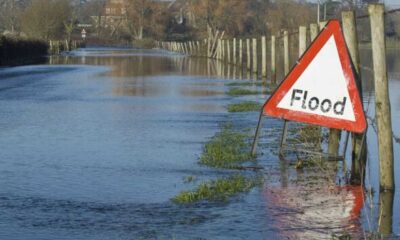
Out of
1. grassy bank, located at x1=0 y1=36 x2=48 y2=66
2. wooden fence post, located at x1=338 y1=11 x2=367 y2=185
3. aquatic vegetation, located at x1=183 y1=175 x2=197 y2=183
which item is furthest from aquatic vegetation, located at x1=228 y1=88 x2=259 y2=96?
grassy bank, located at x1=0 y1=36 x2=48 y2=66

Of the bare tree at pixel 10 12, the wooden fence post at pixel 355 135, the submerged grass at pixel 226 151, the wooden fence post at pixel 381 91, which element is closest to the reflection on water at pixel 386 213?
the wooden fence post at pixel 381 91

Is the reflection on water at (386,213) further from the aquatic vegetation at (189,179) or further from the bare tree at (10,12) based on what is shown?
the bare tree at (10,12)

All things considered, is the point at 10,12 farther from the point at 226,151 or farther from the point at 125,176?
the point at 125,176

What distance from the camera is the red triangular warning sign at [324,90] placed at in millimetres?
11188

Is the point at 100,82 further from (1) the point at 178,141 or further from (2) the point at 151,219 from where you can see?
(2) the point at 151,219

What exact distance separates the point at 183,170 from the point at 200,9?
109943mm

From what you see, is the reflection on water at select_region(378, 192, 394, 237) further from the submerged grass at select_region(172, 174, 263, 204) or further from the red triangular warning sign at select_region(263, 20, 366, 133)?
the submerged grass at select_region(172, 174, 263, 204)

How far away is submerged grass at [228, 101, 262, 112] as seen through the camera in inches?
872

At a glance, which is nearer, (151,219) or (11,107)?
(151,219)

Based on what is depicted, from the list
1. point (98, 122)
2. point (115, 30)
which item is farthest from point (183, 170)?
point (115, 30)

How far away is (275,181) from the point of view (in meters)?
11.6

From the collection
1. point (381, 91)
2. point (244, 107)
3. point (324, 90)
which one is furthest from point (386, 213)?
point (244, 107)

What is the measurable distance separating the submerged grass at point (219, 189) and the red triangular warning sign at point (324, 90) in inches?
41.4

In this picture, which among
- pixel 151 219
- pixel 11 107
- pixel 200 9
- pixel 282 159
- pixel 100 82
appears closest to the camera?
pixel 151 219
